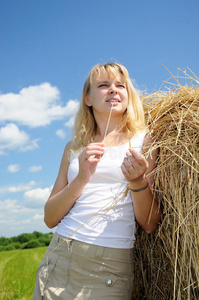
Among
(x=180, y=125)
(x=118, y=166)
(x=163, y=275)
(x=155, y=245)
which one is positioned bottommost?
(x=163, y=275)

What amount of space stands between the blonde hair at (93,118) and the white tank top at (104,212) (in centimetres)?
22

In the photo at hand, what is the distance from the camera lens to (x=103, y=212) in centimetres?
177

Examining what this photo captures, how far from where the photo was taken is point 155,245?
2107mm

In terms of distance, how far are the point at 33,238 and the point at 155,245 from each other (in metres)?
20.9

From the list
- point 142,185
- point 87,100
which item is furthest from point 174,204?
point 87,100

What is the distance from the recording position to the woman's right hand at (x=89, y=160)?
5.46 feet

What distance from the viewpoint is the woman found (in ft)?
5.41

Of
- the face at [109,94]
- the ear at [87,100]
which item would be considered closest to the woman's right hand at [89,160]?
the face at [109,94]

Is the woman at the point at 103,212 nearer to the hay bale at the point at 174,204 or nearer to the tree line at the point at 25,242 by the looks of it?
the hay bale at the point at 174,204

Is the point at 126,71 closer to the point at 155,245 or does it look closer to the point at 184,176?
the point at 184,176

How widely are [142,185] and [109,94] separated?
0.69 metres

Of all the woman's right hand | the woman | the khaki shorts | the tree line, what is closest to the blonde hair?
the woman

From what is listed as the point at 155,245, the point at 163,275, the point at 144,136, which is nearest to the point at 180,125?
the point at 144,136

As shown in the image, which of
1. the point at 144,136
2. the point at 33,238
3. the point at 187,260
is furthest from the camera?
the point at 33,238
